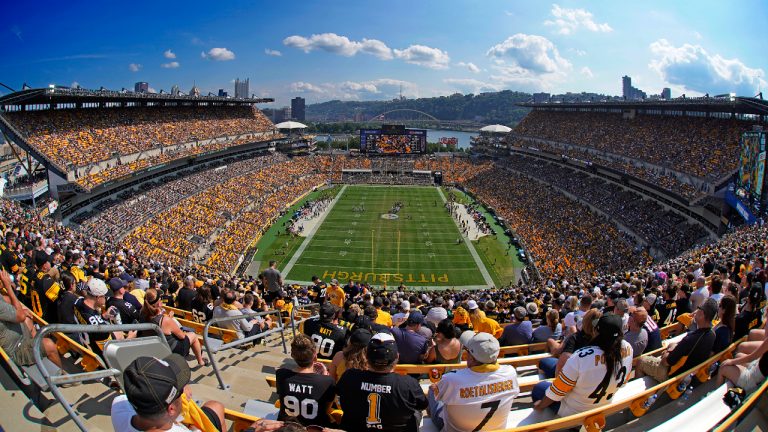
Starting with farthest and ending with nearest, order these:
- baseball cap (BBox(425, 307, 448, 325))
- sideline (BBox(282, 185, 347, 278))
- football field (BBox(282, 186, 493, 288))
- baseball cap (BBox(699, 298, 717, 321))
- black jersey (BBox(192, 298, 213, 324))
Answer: sideline (BBox(282, 185, 347, 278))
football field (BBox(282, 186, 493, 288))
black jersey (BBox(192, 298, 213, 324))
baseball cap (BBox(425, 307, 448, 325))
baseball cap (BBox(699, 298, 717, 321))

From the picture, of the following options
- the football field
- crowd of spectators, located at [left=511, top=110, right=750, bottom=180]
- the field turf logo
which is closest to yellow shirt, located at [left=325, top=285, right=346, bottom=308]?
the football field

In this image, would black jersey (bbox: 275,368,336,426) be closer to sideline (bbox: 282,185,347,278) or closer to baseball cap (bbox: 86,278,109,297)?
baseball cap (bbox: 86,278,109,297)

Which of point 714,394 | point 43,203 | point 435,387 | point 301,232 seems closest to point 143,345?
point 435,387

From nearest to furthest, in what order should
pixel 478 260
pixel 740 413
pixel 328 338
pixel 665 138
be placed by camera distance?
pixel 740 413
pixel 328 338
pixel 478 260
pixel 665 138

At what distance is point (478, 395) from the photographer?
12.3ft

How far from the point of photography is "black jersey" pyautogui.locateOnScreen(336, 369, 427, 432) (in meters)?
3.53

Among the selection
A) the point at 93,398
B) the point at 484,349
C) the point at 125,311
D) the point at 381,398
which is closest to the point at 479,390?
the point at 484,349

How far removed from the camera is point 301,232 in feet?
139

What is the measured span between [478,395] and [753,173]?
27.7 metres

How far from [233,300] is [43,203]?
92.4 feet

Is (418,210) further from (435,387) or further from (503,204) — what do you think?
(435,387)

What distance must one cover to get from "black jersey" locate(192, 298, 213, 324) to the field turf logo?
71.2 feet

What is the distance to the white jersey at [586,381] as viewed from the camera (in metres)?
4.03

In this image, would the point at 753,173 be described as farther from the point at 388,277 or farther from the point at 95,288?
the point at 95,288
